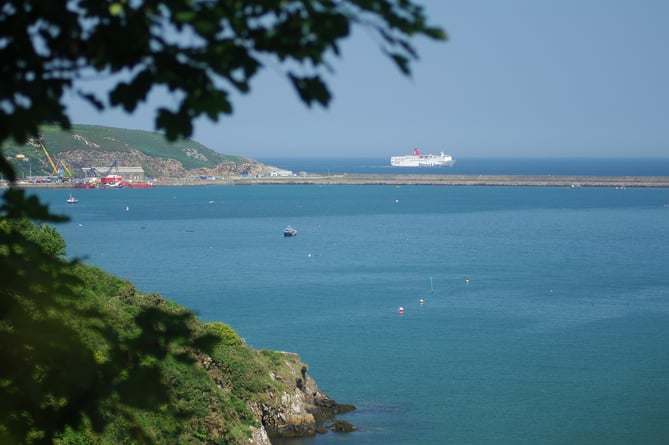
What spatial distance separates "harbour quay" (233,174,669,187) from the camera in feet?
351

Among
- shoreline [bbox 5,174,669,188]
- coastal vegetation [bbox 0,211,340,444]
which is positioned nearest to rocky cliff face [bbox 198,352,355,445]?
coastal vegetation [bbox 0,211,340,444]

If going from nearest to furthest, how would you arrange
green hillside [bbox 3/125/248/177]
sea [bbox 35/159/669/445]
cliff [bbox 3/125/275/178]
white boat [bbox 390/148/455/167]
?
sea [bbox 35/159/669/445] → cliff [bbox 3/125/275/178] → green hillside [bbox 3/125/248/177] → white boat [bbox 390/148/455/167]

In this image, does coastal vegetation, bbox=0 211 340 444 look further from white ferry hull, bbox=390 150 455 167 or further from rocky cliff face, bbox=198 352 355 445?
white ferry hull, bbox=390 150 455 167

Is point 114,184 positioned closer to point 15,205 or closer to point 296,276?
point 296,276

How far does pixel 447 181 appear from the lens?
115625mm

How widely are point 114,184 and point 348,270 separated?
7528cm

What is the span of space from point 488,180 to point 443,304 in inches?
3093

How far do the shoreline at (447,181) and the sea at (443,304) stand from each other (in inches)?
1190

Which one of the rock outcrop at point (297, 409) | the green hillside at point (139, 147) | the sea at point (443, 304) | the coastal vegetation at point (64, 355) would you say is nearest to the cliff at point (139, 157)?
the green hillside at point (139, 147)

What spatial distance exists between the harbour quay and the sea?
30.3m

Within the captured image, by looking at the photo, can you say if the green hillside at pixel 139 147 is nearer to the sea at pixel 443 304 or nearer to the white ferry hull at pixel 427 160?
the white ferry hull at pixel 427 160

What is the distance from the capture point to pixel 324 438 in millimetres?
19844

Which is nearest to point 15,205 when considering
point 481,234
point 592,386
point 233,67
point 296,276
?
point 233,67

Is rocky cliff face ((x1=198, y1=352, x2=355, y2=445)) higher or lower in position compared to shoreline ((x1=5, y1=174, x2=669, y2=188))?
lower
